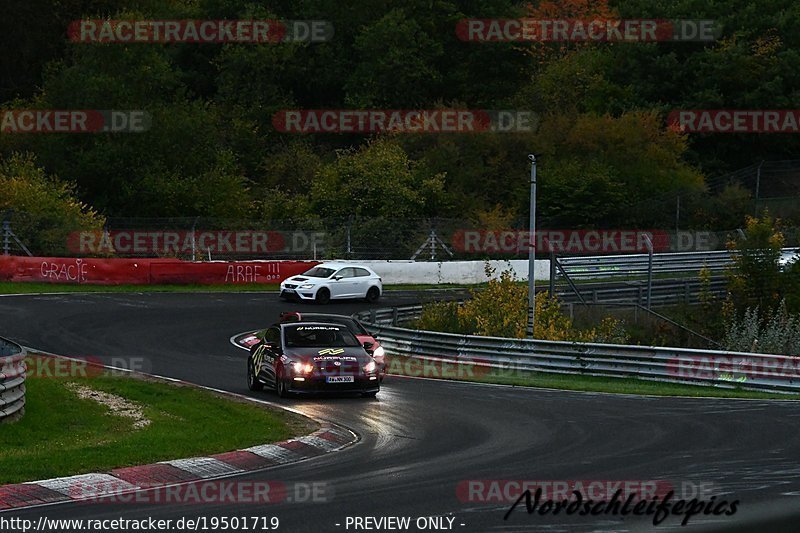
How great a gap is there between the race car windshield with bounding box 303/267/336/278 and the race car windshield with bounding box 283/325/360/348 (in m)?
19.8

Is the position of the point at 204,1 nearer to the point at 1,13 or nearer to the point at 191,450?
the point at 1,13

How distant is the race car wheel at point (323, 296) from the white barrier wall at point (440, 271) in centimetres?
682

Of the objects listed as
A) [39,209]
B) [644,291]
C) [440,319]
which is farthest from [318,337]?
[39,209]

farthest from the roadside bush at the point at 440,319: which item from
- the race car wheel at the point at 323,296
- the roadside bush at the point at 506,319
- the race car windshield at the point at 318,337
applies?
the race car windshield at the point at 318,337

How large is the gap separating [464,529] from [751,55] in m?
67.9

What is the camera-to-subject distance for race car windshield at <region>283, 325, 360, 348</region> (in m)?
23.2

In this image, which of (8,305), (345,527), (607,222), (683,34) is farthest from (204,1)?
(345,527)

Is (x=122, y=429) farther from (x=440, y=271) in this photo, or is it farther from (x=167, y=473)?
(x=440, y=271)

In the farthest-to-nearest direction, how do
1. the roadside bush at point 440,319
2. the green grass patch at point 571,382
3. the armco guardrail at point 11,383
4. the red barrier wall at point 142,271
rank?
the red barrier wall at point 142,271 < the roadside bush at point 440,319 < the green grass patch at point 571,382 < the armco guardrail at point 11,383

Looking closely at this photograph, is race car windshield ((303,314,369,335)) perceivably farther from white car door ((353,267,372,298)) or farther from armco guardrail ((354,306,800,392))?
white car door ((353,267,372,298))

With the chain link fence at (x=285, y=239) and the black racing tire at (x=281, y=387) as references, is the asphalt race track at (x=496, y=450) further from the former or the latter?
the chain link fence at (x=285, y=239)

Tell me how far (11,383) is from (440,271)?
110 ft

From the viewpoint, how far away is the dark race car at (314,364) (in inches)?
883

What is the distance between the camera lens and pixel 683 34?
248 feet
